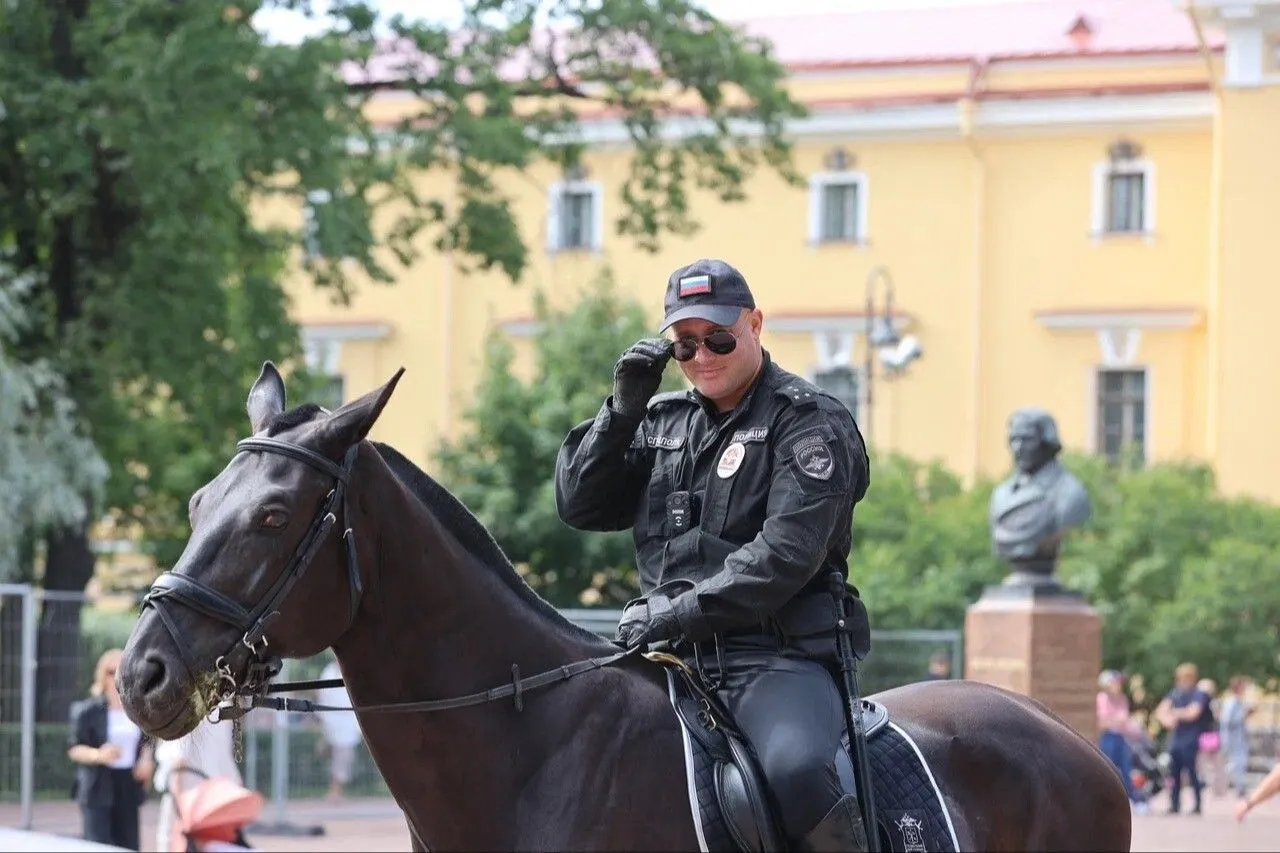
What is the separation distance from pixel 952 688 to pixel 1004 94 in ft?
140

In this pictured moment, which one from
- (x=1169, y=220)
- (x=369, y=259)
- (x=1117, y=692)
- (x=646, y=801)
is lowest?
(x=1117, y=692)

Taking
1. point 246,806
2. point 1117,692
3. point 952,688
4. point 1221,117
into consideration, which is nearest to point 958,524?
point 1117,692

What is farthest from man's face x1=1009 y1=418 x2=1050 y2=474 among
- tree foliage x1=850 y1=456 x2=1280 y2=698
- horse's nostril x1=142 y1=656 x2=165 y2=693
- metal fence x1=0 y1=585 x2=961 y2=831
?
horse's nostril x1=142 y1=656 x2=165 y2=693

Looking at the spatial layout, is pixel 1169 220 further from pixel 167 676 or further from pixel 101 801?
pixel 167 676

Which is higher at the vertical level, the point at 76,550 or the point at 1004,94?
the point at 1004,94

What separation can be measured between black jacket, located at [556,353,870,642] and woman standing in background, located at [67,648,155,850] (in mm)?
9002

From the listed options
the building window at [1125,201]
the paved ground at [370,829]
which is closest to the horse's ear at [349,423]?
the paved ground at [370,829]

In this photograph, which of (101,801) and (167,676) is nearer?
(167,676)

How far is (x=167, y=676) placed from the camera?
4.79 meters

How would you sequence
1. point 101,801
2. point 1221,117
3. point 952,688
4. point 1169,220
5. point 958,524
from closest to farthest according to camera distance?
point 952,688 < point 101,801 < point 958,524 < point 1221,117 < point 1169,220

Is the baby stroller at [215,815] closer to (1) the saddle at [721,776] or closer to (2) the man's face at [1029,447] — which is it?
(1) the saddle at [721,776]

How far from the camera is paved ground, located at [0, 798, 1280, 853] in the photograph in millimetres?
18672

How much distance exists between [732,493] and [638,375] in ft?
1.25

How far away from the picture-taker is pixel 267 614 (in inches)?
195
